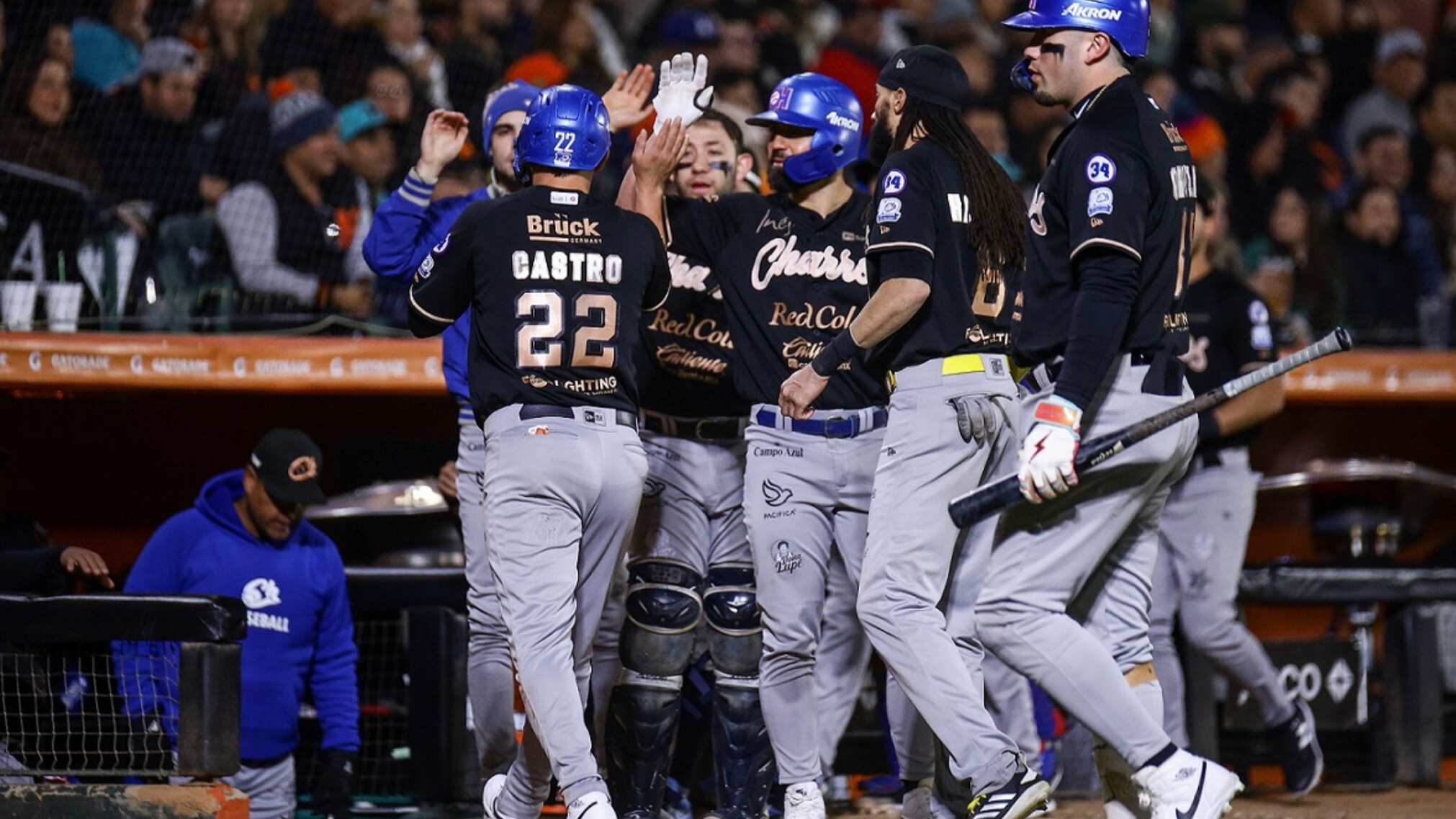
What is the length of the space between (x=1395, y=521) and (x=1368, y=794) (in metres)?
1.33

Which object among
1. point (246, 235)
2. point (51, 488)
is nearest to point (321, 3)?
point (246, 235)

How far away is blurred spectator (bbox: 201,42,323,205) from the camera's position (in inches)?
285

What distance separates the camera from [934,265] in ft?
15.1

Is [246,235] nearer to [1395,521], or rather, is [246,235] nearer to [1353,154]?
[1395,521]

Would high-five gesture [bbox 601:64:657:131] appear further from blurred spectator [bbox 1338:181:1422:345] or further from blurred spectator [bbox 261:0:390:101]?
blurred spectator [bbox 1338:181:1422:345]

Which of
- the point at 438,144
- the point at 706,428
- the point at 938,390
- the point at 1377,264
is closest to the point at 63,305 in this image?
the point at 438,144

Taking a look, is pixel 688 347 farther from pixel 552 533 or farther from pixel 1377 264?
pixel 1377 264

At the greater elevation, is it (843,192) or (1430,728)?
(843,192)

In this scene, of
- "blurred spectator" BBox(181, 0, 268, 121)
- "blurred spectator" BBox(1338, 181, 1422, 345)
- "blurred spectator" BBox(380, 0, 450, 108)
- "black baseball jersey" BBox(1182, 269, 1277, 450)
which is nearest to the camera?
"black baseball jersey" BBox(1182, 269, 1277, 450)

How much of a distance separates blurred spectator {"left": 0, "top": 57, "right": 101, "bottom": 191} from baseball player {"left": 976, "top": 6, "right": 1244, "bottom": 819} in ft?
13.7

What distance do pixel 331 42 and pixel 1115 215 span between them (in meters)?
5.39

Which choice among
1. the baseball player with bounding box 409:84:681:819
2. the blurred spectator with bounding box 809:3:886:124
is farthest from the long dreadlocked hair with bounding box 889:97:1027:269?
the blurred spectator with bounding box 809:3:886:124

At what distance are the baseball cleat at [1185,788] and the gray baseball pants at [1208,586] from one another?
2215 millimetres

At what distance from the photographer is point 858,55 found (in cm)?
1012
